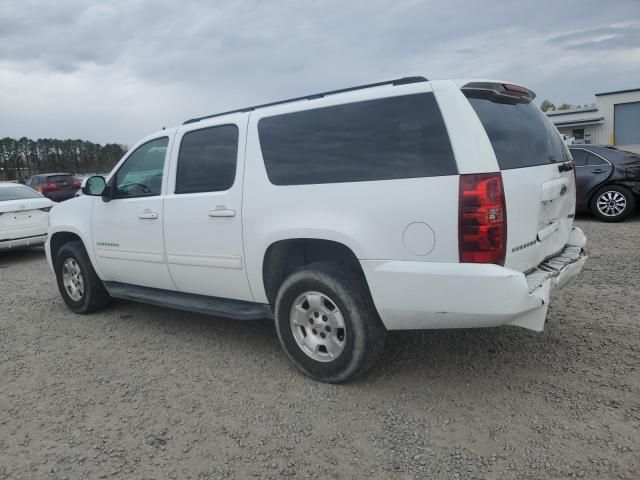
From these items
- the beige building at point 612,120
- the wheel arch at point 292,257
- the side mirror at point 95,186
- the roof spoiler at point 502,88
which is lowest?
the wheel arch at point 292,257

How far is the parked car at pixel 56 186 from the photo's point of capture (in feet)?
65.5

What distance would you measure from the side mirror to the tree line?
42.5 m

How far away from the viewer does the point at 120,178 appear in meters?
4.88

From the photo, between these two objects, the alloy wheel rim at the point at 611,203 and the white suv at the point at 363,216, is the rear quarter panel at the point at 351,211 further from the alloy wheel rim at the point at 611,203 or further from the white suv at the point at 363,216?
the alloy wheel rim at the point at 611,203

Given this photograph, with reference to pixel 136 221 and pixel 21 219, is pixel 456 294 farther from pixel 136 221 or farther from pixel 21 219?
pixel 21 219

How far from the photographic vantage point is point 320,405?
321 centimetres

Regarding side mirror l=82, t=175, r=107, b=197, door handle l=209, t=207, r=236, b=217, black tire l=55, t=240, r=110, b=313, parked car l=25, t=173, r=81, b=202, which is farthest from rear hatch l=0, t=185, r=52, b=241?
parked car l=25, t=173, r=81, b=202

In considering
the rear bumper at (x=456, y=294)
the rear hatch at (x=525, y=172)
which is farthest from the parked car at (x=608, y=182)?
the rear bumper at (x=456, y=294)

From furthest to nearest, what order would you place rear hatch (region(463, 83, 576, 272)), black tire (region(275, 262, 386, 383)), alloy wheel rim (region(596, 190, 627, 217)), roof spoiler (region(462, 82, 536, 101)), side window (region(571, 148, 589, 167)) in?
1. side window (region(571, 148, 589, 167))
2. alloy wheel rim (region(596, 190, 627, 217))
3. black tire (region(275, 262, 386, 383))
4. roof spoiler (region(462, 82, 536, 101))
5. rear hatch (region(463, 83, 576, 272))

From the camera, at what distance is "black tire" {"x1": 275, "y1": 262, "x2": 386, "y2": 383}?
3201 mm

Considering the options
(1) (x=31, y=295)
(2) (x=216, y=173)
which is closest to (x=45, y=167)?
(1) (x=31, y=295)

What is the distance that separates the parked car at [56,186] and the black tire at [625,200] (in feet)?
60.6

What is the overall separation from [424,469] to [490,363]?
138cm

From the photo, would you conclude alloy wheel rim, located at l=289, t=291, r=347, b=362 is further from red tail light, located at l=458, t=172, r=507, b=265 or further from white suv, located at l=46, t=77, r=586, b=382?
red tail light, located at l=458, t=172, r=507, b=265
